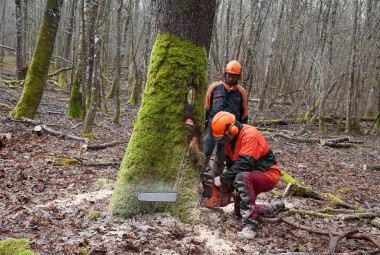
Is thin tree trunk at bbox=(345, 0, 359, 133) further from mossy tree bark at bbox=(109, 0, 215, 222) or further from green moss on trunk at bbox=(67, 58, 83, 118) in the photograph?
mossy tree bark at bbox=(109, 0, 215, 222)

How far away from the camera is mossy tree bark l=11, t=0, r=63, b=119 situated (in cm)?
981

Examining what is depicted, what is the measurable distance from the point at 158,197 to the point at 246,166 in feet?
3.94

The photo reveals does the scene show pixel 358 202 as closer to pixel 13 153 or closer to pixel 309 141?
pixel 309 141

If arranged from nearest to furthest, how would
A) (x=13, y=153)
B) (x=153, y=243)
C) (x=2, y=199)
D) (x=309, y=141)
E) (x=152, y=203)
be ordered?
(x=153, y=243) < (x=152, y=203) < (x=2, y=199) < (x=13, y=153) < (x=309, y=141)

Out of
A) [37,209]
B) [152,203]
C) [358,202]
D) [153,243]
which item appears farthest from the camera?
[358,202]

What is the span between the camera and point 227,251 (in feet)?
12.1

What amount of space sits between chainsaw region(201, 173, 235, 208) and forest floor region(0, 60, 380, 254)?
0.49 ft

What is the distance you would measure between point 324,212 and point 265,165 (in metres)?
1.60

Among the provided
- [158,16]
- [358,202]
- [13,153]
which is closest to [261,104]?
[358,202]

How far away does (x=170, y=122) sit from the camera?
13.9 feet

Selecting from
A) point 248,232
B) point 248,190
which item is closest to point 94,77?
point 248,190

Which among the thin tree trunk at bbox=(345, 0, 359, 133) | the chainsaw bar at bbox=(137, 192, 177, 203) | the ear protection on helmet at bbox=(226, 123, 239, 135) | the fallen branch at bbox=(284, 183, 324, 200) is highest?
the thin tree trunk at bbox=(345, 0, 359, 133)

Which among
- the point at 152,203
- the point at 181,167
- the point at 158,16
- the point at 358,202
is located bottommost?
the point at 358,202

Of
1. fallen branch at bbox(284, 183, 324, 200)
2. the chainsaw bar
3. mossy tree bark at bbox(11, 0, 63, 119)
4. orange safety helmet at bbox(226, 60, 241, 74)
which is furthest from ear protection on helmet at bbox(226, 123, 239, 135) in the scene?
mossy tree bark at bbox(11, 0, 63, 119)
